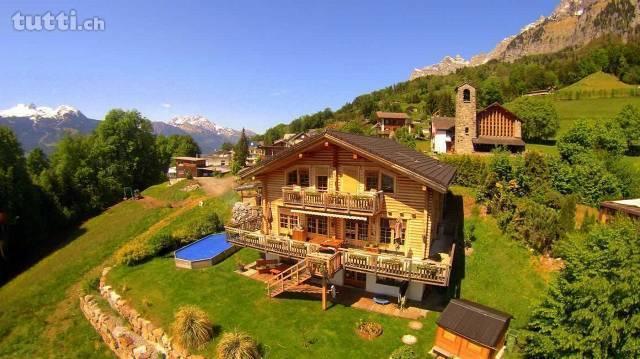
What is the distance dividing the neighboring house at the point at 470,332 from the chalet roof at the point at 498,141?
121 feet

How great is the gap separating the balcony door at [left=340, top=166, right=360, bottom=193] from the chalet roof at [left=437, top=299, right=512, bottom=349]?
8407mm

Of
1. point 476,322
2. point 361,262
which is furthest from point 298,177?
point 476,322

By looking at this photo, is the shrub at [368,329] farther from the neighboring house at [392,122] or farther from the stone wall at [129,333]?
the neighboring house at [392,122]

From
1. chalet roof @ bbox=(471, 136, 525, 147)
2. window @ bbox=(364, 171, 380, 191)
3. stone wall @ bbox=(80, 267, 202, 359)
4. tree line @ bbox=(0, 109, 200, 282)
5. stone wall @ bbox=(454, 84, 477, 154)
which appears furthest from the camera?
stone wall @ bbox=(454, 84, 477, 154)

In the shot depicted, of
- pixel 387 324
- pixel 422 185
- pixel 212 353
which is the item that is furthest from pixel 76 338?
pixel 422 185

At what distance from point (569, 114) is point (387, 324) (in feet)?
229

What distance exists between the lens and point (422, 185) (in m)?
19.2

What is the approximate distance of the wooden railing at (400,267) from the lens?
17188 mm

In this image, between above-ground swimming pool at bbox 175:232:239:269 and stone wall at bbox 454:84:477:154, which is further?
stone wall at bbox 454:84:477:154

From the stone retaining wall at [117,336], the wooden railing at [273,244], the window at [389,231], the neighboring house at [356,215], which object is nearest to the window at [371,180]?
the neighboring house at [356,215]

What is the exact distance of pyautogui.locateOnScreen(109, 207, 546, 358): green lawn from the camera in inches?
648

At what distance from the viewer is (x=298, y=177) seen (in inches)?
896

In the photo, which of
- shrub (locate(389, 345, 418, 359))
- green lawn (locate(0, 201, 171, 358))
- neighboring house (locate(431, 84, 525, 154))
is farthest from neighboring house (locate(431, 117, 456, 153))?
shrub (locate(389, 345, 418, 359))

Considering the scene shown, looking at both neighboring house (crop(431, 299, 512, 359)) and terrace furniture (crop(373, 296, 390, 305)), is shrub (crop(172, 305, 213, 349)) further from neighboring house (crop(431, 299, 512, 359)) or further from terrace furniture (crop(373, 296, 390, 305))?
neighboring house (crop(431, 299, 512, 359))
